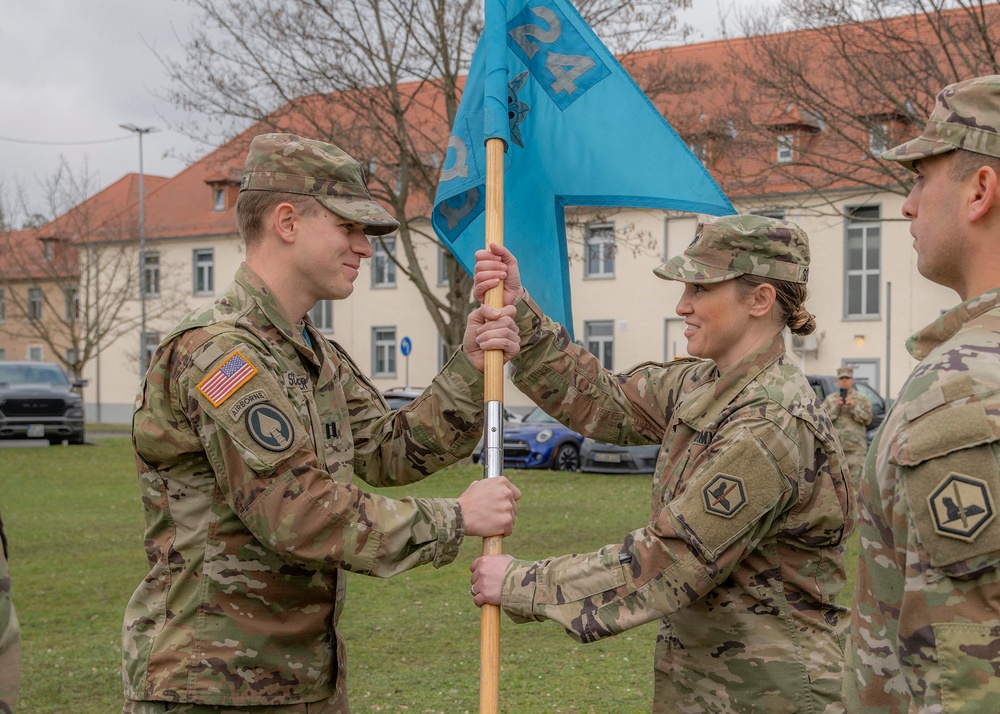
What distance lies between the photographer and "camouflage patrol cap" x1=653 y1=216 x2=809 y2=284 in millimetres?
3262

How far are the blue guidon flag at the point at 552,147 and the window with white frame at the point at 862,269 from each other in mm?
29156

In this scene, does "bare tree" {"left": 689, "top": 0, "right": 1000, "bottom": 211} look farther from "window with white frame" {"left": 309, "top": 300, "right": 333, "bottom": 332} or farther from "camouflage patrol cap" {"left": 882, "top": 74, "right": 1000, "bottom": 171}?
"window with white frame" {"left": 309, "top": 300, "right": 333, "bottom": 332}

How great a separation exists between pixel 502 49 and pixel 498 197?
640 millimetres

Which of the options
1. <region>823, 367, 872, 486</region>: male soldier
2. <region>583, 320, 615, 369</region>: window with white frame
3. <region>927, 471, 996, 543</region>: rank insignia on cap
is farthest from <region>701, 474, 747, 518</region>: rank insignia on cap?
<region>583, 320, 615, 369</region>: window with white frame

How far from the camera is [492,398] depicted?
365 centimetres

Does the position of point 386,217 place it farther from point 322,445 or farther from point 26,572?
point 26,572

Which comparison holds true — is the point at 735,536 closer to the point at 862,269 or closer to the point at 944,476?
the point at 944,476

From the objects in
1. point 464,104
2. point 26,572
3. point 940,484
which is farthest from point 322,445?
point 26,572

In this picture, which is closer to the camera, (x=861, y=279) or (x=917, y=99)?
(x=917, y=99)

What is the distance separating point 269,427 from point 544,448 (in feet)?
61.3

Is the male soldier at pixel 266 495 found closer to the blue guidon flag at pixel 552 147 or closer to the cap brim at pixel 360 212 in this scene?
the cap brim at pixel 360 212

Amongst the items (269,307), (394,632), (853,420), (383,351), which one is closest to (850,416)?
(853,420)

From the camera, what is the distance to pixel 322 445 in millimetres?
3285

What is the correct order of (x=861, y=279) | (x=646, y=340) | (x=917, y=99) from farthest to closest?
1. (x=646, y=340)
2. (x=861, y=279)
3. (x=917, y=99)
